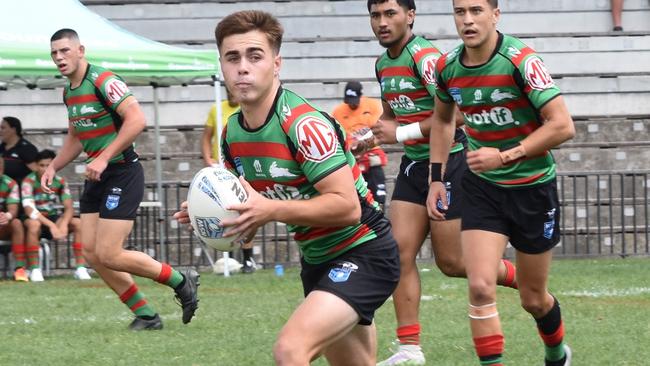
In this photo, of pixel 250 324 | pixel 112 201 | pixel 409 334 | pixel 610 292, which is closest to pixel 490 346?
pixel 409 334

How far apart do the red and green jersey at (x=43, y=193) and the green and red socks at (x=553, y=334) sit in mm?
9914

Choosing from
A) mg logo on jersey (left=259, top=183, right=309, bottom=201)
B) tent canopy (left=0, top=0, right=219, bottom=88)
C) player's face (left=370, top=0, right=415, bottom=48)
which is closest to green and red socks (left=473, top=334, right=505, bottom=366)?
mg logo on jersey (left=259, top=183, right=309, bottom=201)

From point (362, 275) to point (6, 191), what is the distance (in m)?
11.5

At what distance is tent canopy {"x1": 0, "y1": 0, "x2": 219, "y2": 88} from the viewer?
49.1 feet

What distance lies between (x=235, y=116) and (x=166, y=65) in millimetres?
10120

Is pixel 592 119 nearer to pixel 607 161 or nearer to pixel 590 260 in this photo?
pixel 607 161

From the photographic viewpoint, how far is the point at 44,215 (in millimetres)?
16688

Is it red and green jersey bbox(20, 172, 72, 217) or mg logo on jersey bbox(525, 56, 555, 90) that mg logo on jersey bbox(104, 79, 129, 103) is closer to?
mg logo on jersey bbox(525, 56, 555, 90)

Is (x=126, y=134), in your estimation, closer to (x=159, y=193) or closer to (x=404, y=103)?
(x=404, y=103)

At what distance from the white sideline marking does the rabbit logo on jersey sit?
7.65 metres

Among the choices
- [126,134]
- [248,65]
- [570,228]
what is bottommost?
[570,228]

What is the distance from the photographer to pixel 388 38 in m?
8.62

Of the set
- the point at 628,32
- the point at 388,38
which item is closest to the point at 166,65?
the point at 388,38

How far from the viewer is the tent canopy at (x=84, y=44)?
1496 centimetres
